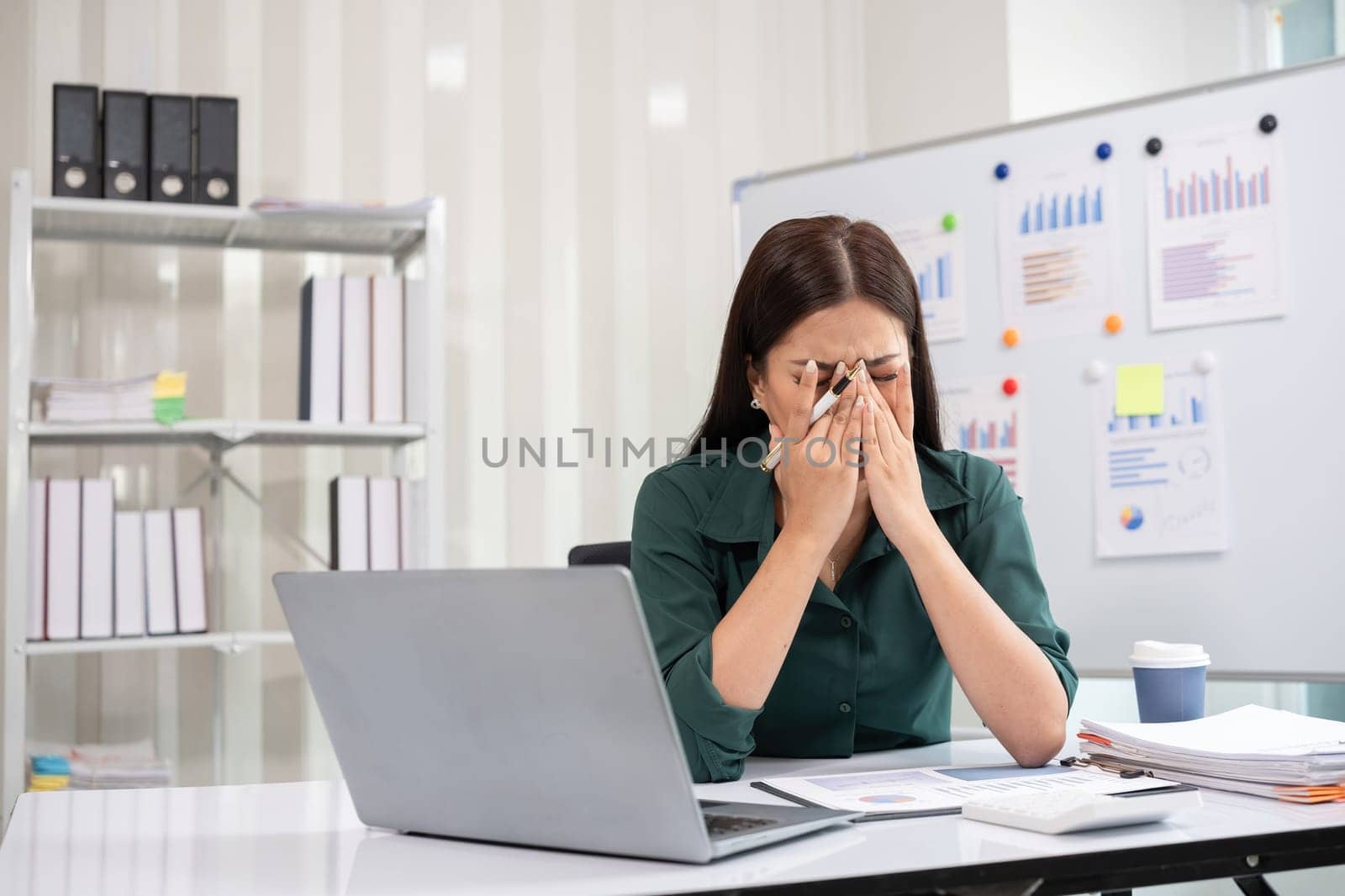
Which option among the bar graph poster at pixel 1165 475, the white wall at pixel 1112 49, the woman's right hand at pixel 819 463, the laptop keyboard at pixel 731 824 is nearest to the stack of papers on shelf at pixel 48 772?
the woman's right hand at pixel 819 463

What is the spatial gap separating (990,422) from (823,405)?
1151 millimetres

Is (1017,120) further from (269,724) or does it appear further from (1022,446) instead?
(269,724)

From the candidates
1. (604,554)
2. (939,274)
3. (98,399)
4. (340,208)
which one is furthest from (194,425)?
(939,274)

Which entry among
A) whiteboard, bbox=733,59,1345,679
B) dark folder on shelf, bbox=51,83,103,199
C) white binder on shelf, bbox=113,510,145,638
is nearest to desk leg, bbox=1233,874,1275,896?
whiteboard, bbox=733,59,1345,679

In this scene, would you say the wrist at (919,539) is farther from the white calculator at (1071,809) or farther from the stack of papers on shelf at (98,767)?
the stack of papers on shelf at (98,767)

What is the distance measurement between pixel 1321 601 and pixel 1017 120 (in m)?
1.30

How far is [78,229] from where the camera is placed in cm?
251

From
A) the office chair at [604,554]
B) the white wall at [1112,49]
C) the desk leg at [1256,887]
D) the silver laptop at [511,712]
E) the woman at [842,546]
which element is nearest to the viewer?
the silver laptop at [511,712]

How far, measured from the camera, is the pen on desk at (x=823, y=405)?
1.41 metres

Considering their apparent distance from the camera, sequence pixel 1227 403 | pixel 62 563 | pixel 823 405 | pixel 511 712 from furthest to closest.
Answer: pixel 62 563 < pixel 1227 403 < pixel 823 405 < pixel 511 712

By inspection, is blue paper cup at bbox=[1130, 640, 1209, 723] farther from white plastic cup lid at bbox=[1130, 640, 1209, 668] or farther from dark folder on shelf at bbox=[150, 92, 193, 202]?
dark folder on shelf at bbox=[150, 92, 193, 202]

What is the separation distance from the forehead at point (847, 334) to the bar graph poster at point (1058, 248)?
1.04 meters

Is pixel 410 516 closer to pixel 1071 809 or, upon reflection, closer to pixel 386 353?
pixel 386 353

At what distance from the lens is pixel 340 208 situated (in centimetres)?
244
